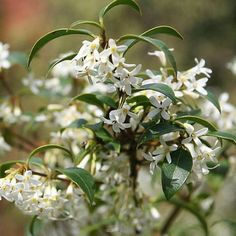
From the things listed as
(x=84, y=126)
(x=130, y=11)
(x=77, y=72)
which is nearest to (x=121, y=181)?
(x=84, y=126)

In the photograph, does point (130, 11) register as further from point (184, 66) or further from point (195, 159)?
point (195, 159)

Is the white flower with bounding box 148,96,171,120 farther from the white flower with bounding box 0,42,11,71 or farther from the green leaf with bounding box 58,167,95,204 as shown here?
the white flower with bounding box 0,42,11,71

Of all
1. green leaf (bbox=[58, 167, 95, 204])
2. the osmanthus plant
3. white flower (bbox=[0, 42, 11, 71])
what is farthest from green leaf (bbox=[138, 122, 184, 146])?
white flower (bbox=[0, 42, 11, 71])

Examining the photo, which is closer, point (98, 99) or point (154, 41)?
point (154, 41)

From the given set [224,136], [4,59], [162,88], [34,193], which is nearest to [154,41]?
[162,88]

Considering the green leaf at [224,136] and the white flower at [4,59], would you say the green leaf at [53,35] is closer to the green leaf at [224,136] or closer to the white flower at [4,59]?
the green leaf at [224,136]

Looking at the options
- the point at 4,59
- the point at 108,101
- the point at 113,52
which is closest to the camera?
the point at 113,52

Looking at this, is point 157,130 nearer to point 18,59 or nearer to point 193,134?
point 193,134

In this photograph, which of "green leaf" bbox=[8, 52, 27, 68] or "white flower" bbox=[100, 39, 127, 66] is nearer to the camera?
"white flower" bbox=[100, 39, 127, 66]
